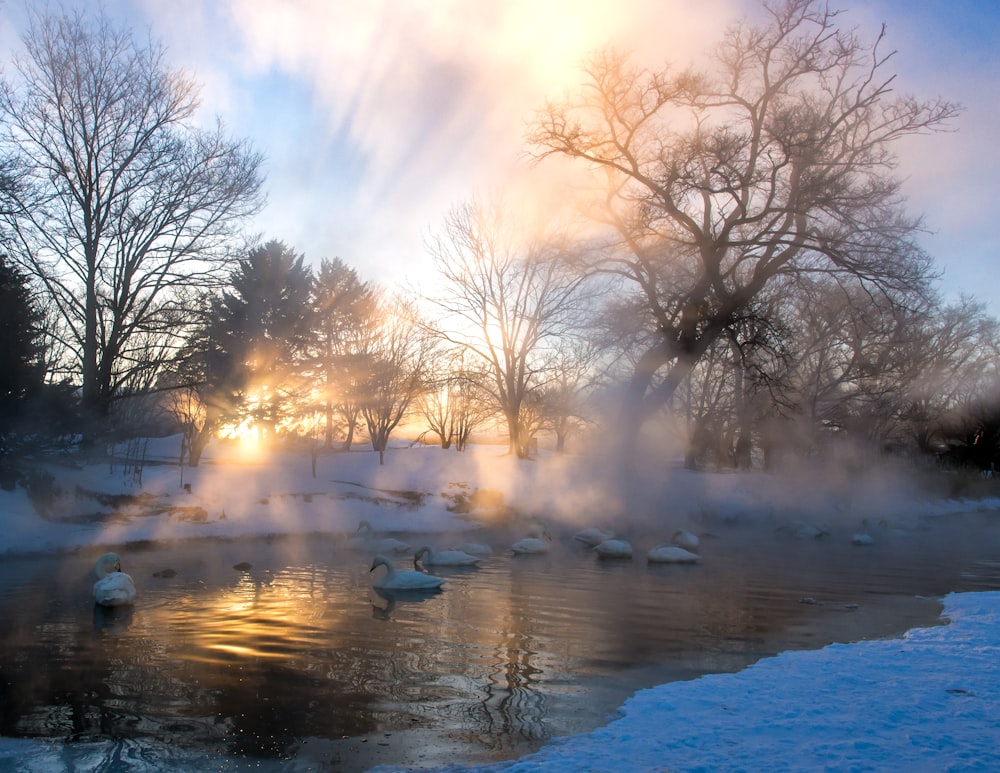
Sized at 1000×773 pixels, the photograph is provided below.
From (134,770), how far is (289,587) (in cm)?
699

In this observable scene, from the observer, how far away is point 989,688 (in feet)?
19.4

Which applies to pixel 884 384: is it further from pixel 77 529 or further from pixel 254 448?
pixel 77 529

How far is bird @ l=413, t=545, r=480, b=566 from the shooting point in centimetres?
1391

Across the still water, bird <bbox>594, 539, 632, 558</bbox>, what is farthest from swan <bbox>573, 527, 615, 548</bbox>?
the still water

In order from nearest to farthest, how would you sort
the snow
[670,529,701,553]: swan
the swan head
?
the snow → the swan head → [670,529,701,553]: swan

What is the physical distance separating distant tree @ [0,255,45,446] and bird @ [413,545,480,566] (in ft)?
30.7

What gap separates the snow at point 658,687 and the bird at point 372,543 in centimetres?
195

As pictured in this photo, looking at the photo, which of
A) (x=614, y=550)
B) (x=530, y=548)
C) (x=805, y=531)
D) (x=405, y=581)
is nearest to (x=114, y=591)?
(x=405, y=581)

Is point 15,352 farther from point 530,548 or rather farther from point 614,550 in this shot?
point 614,550

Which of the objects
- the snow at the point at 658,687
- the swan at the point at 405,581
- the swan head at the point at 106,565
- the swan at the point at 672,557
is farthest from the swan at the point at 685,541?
the swan head at the point at 106,565

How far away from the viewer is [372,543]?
658 inches

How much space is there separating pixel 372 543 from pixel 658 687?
1128cm

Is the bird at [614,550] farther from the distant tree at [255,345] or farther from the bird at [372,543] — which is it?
the distant tree at [255,345]

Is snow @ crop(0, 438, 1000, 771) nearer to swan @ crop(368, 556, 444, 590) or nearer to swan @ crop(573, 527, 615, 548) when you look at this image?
swan @ crop(573, 527, 615, 548)
